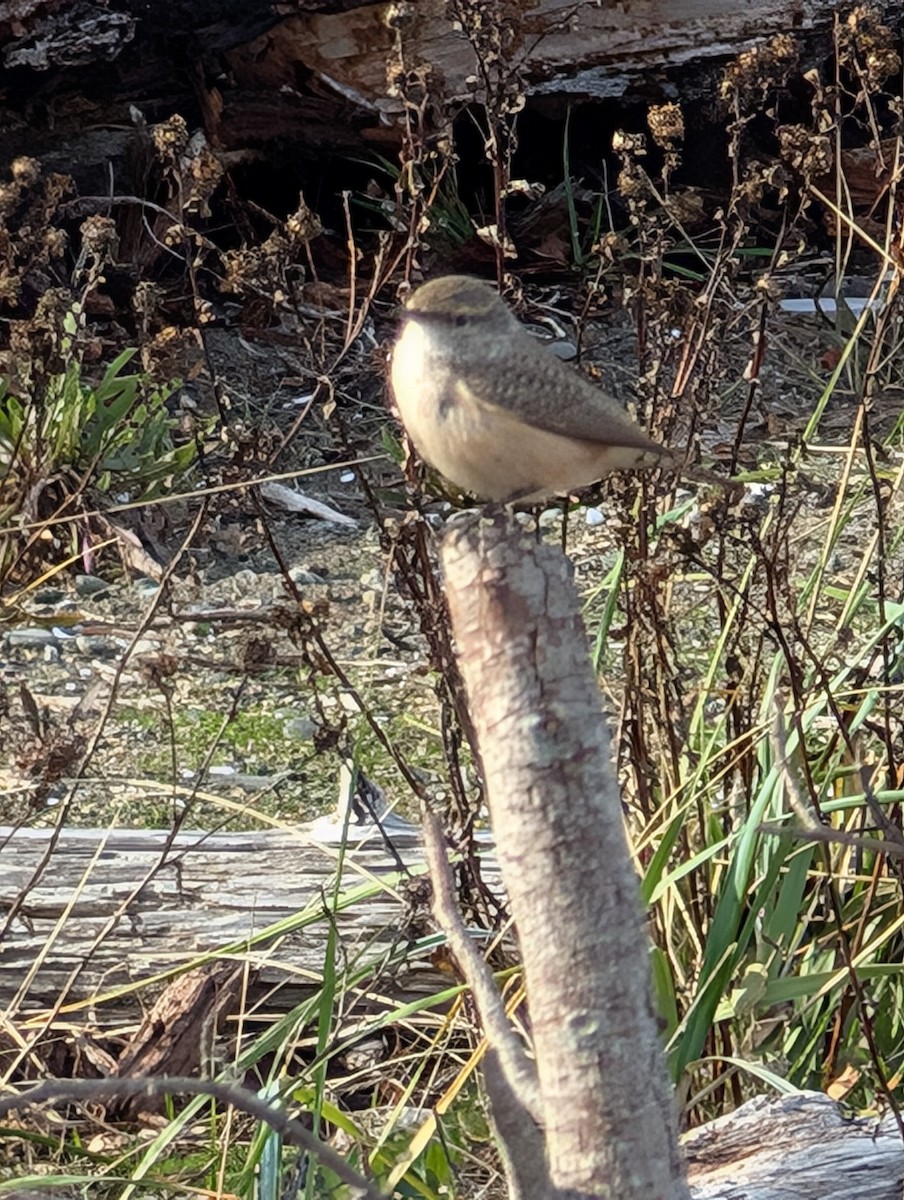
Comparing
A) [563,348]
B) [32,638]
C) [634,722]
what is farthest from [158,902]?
[563,348]

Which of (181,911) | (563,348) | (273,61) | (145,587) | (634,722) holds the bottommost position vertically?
(181,911)

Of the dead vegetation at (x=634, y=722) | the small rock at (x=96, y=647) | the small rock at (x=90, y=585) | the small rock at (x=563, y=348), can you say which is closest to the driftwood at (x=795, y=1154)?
the dead vegetation at (x=634, y=722)

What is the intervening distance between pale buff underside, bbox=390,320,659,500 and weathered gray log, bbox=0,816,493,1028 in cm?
88

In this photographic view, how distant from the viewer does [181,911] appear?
3.53 m

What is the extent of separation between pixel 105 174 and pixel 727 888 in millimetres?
5001

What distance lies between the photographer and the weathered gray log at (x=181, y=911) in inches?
135

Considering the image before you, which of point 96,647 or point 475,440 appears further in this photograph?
point 96,647

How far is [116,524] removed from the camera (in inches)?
217

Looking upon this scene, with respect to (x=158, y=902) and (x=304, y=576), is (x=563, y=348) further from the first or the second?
(x=158, y=902)

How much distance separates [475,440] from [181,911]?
4.38ft

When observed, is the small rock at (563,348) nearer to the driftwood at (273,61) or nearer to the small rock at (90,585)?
the driftwood at (273,61)

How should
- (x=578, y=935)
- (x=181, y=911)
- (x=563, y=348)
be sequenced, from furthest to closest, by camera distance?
(x=563, y=348), (x=181, y=911), (x=578, y=935)

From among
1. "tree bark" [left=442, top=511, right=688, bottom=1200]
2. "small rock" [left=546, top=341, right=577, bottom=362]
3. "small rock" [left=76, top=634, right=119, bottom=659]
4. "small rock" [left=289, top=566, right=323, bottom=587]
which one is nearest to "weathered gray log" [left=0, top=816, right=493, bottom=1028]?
"small rock" [left=76, top=634, right=119, bottom=659]

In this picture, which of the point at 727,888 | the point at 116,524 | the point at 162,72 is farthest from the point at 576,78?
the point at 727,888
